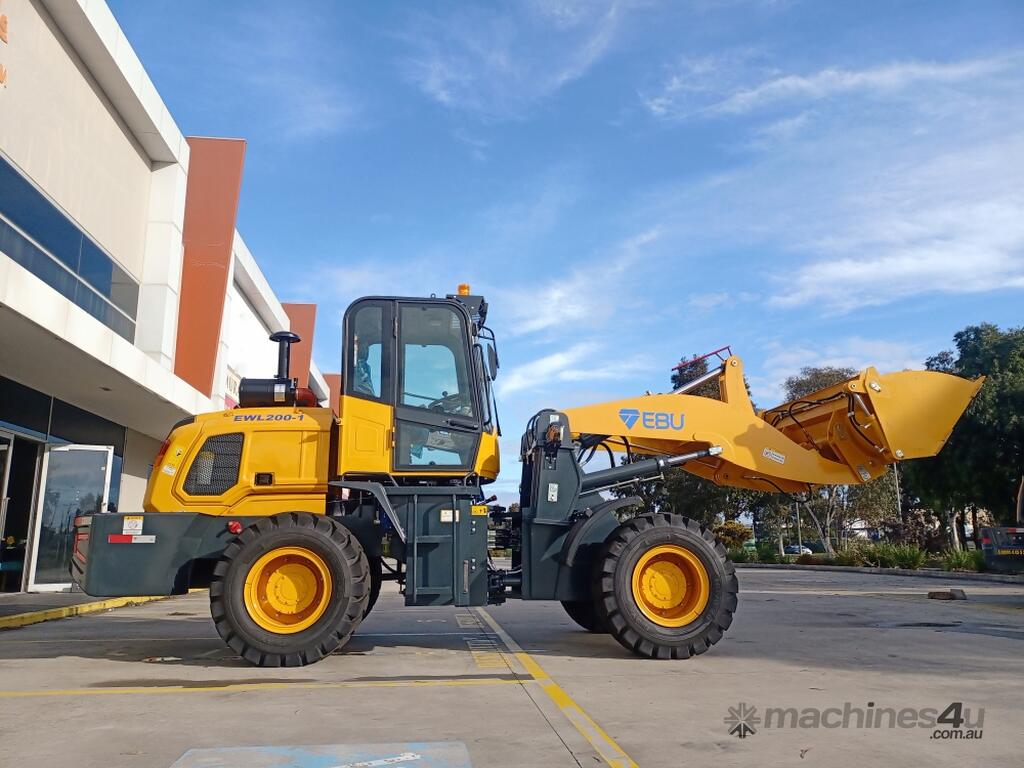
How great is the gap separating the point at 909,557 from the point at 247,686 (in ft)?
79.0

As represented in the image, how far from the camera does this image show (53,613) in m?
12.3

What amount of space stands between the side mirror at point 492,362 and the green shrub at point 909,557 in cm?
2109

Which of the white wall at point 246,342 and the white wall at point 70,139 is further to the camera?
the white wall at point 246,342

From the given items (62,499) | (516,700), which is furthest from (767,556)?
(516,700)

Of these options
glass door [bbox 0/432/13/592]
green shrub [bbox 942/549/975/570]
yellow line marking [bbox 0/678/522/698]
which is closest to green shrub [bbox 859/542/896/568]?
green shrub [bbox 942/549/975/570]

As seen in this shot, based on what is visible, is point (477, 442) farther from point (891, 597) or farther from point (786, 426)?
point (891, 597)

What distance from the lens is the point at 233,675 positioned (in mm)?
6871

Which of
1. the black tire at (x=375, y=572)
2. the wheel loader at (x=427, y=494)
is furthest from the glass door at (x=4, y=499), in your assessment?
the black tire at (x=375, y=572)

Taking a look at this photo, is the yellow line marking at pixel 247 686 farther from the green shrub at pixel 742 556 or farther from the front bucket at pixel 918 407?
the green shrub at pixel 742 556

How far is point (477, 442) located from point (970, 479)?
24030mm

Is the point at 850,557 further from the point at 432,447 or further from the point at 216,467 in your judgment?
the point at 216,467

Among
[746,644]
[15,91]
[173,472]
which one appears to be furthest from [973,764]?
[15,91]


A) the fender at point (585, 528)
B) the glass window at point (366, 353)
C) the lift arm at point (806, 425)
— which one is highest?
the glass window at point (366, 353)

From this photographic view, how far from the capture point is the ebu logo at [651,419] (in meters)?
8.57
